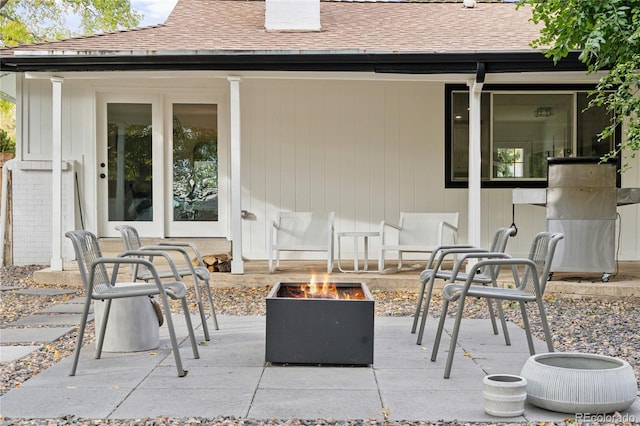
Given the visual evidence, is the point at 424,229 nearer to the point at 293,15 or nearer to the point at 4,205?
the point at 293,15

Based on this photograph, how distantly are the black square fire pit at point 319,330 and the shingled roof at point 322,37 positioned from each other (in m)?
3.96

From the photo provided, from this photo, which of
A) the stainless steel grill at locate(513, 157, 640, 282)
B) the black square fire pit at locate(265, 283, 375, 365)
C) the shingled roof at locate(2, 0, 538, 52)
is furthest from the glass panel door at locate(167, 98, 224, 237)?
the black square fire pit at locate(265, 283, 375, 365)

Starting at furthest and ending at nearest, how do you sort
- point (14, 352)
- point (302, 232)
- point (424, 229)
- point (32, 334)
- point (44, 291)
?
point (424, 229) < point (302, 232) < point (44, 291) < point (32, 334) < point (14, 352)

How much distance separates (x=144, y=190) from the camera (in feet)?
29.8

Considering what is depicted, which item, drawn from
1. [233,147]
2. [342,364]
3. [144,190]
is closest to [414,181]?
[233,147]

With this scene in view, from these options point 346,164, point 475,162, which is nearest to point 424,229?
point 475,162

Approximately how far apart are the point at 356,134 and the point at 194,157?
209 cm

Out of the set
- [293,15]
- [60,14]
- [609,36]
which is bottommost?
[609,36]

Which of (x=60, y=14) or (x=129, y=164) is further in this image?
(x=60, y=14)

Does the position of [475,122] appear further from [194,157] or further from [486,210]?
[194,157]

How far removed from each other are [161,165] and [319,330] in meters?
5.63

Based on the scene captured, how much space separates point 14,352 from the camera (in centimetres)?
455

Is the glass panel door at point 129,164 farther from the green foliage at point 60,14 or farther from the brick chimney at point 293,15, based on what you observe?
the green foliage at point 60,14

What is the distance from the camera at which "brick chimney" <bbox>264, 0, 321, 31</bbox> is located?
905 centimetres
